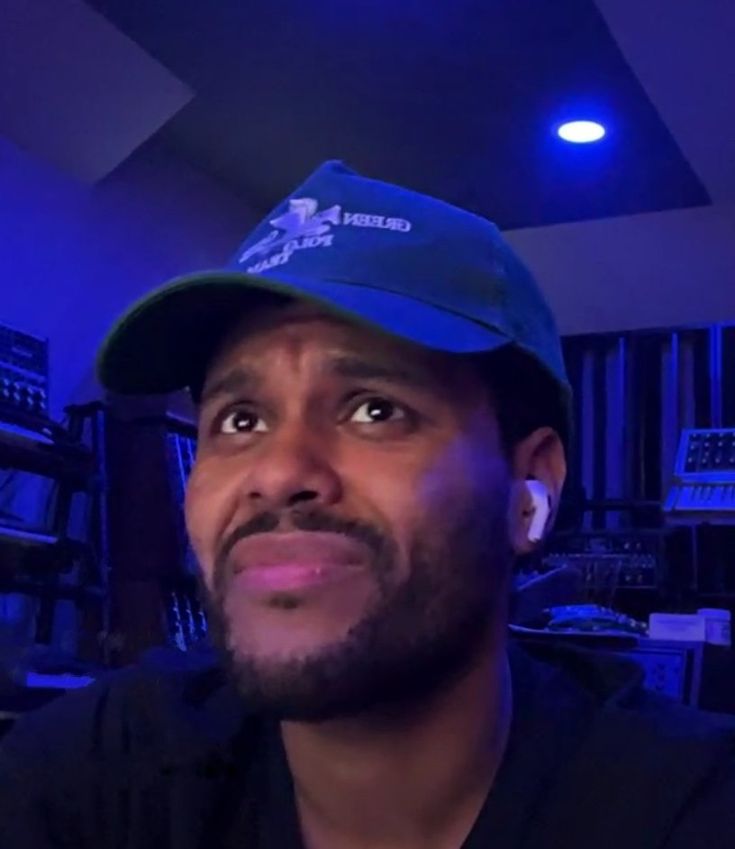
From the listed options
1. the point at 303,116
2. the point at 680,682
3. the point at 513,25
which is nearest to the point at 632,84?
the point at 513,25

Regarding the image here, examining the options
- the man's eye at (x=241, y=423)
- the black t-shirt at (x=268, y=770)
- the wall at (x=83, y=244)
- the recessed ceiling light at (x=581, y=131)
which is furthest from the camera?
the recessed ceiling light at (x=581, y=131)

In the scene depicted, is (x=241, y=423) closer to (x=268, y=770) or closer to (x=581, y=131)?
(x=268, y=770)

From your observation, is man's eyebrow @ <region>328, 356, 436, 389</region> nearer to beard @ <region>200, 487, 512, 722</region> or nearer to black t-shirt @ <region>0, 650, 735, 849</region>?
beard @ <region>200, 487, 512, 722</region>

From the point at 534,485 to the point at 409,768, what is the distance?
0.23 metres

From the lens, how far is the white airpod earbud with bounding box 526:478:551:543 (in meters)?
0.91

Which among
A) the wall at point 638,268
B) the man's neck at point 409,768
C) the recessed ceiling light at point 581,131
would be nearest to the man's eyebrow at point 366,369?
the man's neck at point 409,768

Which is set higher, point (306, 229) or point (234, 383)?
point (306, 229)

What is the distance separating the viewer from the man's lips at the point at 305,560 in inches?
30.6

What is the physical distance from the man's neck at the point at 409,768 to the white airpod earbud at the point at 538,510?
106mm

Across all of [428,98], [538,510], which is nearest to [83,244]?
[428,98]

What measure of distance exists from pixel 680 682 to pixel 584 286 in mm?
2149

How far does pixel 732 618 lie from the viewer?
335cm

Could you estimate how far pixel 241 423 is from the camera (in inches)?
34.8

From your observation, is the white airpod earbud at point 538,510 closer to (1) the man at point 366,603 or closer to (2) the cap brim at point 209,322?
(1) the man at point 366,603
